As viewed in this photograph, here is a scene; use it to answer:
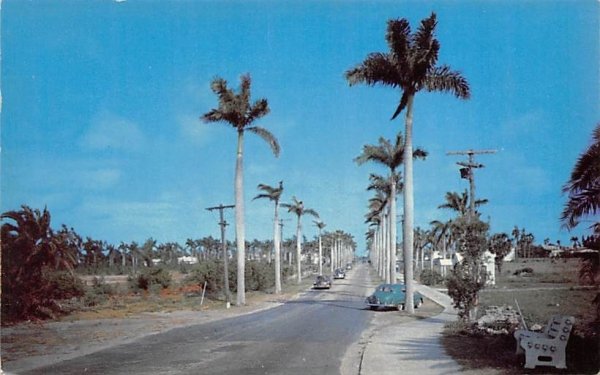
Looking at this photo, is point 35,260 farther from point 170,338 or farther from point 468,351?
point 468,351

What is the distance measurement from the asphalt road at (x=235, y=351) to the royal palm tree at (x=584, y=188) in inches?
217

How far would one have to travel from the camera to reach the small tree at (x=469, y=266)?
59.1ft

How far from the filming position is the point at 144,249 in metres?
107

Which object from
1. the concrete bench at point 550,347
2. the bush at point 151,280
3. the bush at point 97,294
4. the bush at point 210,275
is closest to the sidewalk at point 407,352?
the concrete bench at point 550,347

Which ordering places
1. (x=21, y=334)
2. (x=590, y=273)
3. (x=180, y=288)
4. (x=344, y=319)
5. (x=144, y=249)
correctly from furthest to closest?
(x=144, y=249)
(x=180, y=288)
(x=344, y=319)
(x=21, y=334)
(x=590, y=273)

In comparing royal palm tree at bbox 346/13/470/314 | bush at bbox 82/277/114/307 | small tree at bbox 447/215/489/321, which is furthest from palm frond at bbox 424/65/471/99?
bush at bbox 82/277/114/307

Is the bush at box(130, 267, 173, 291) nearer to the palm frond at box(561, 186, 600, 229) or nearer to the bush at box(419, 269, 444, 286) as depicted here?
the bush at box(419, 269, 444, 286)

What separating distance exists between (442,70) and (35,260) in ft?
58.7

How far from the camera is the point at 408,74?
25250 millimetres

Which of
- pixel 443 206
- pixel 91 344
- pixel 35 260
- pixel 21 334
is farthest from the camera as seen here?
pixel 443 206

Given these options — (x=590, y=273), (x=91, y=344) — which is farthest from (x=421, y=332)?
(x=91, y=344)

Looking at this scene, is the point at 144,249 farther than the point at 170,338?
Yes

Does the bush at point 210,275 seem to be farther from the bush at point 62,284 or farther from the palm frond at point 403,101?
the palm frond at point 403,101

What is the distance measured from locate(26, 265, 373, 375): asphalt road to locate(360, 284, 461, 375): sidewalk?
28.7 inches
